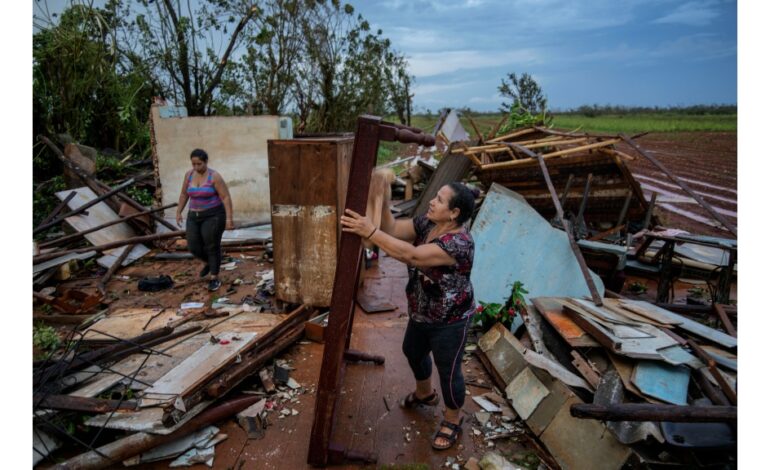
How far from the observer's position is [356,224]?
8.38 feet

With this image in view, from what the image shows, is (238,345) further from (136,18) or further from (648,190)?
(648,190)

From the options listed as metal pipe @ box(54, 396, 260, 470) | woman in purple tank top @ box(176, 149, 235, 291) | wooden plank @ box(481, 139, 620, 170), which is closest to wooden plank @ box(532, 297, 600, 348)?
metal pipe @ box(54, 396, 260, 470)

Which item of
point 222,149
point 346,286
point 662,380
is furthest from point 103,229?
point 662,380

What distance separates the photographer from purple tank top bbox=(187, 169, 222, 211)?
6.16 metres

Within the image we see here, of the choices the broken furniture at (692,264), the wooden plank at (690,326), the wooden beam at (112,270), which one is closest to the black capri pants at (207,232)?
the wooden beam at (112,270)

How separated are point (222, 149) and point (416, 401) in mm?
7250

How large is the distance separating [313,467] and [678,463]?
2.34 meters

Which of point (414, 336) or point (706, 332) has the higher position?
point (414, 336)

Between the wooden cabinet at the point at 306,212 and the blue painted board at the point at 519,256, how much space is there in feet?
5.75

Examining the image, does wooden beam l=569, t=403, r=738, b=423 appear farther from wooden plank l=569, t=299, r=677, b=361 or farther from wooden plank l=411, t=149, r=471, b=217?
wooden plank l=411, t=149, r=471, b=217

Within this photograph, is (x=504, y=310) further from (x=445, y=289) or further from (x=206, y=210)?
(x=206, y=210)

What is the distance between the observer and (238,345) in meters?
4.12

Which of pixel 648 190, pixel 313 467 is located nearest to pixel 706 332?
pixel 313 467

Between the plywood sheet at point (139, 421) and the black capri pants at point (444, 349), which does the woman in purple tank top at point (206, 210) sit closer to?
the plywood sheet at point (139, 421)
